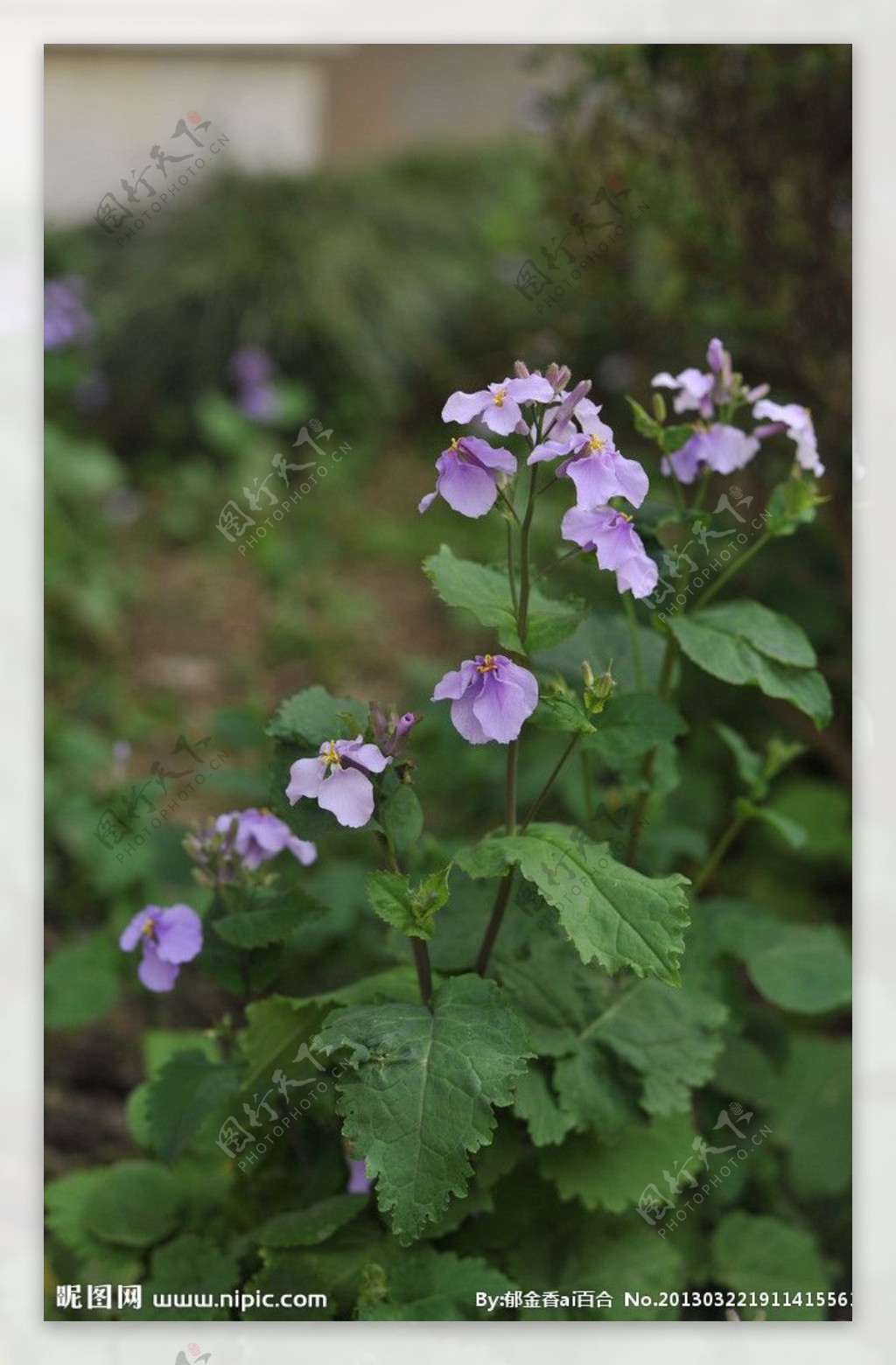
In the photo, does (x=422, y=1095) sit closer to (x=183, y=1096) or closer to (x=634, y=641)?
(x=183, y=1096)

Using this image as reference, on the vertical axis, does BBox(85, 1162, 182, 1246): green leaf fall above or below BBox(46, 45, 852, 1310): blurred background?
below

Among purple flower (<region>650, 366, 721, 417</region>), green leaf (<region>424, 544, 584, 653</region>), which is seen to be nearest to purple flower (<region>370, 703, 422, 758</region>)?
green leaf (<region>424, 544, 584, 653</region>)

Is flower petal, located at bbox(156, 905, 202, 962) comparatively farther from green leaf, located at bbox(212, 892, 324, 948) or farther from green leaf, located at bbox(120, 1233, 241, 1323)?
green leaf, located at bbox(120, 1233, 241, 1323)

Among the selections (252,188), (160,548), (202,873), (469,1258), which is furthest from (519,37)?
(252,188)

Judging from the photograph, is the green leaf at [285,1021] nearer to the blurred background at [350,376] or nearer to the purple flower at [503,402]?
the blurred background at [350,376]

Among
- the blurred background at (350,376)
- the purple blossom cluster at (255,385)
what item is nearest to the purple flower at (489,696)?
the blurred background at (350,376)

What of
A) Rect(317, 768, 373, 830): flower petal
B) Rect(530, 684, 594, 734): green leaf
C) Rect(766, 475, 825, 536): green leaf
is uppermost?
Rect(766, 475, 825, 536): green leaf

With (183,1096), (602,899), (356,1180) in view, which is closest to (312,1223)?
(356,1180)
